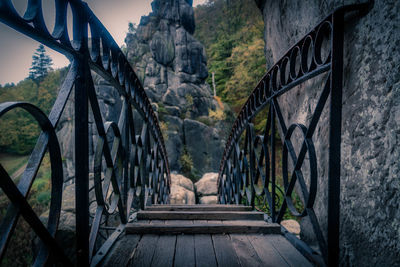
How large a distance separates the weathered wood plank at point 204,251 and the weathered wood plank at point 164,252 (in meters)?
0.14

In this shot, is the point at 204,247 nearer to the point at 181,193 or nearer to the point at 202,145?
the point at 181,193

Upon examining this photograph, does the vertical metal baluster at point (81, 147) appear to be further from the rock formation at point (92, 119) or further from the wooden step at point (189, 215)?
the rock formation at point (92, 119)

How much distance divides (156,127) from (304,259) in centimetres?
253

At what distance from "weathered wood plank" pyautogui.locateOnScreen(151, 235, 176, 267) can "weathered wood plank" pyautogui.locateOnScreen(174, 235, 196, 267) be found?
3 centimetres

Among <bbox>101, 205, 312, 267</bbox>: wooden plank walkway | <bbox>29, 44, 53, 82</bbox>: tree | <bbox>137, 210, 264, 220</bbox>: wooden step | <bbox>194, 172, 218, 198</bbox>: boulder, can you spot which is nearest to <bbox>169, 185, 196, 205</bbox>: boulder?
<bbox>194, 172, 218, 198</bbox>: boulder

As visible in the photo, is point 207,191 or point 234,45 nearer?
point 207,191

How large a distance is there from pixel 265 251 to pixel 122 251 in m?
0.83

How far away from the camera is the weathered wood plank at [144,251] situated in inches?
46.4

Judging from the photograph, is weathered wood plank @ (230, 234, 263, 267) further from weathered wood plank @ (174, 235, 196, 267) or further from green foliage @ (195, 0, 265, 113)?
green foliage @ (195, 0, 265, 113)

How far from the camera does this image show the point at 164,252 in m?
1.27

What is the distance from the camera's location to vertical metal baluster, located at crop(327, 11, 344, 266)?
39.3 inches

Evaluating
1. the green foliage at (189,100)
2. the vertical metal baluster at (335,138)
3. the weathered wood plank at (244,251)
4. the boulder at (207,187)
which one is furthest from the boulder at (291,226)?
the green foliage at (189,100)

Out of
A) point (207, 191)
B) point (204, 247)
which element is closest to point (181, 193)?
Result: point (207, 191)

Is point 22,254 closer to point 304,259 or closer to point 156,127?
point 156,127
